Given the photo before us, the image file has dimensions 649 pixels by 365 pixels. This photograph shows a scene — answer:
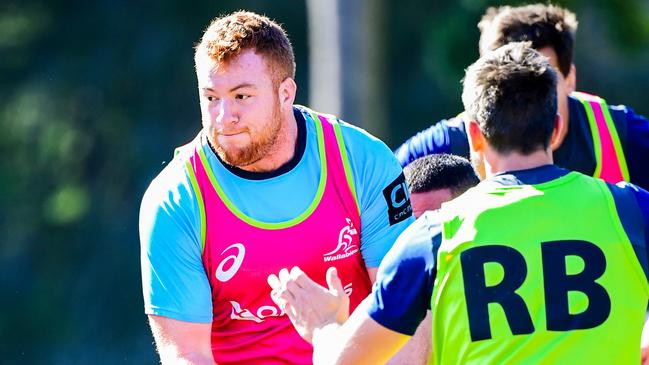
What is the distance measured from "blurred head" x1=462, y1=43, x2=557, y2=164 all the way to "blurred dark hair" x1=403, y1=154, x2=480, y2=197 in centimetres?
118

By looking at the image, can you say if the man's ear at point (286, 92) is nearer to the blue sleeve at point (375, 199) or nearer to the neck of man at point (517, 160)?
the blue sleeve at point (375, 199)

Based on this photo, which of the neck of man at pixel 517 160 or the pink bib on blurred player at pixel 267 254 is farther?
the pink bib on blurred player at pixel 267 254

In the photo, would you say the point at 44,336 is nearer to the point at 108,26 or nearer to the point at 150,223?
the point at 108,26

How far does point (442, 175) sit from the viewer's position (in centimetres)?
480

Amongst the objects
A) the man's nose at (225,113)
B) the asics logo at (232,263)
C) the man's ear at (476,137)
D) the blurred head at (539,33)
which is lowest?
the asics logo at (232,263)

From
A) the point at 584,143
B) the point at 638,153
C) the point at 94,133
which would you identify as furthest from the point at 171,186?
the point at 94,133

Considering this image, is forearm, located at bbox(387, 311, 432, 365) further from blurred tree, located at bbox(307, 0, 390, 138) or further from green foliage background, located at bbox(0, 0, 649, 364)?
green foliage background, located at bbox(0, 0, 649, 364)

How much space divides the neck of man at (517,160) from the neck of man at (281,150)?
121cm

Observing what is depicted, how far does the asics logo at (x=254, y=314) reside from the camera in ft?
14.8

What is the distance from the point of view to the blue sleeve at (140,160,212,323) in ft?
14.3

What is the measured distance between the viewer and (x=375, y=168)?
15.1 feet

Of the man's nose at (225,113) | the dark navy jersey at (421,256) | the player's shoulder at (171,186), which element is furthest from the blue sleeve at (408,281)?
the player's shoulder at (171,186)

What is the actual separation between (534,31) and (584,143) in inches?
29.6

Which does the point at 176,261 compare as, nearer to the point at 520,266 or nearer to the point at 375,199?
the point at 375,199
